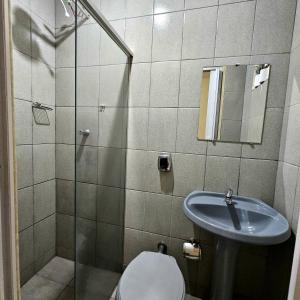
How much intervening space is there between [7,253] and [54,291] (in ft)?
4.70

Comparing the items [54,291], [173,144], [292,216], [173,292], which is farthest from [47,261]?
[292,216]

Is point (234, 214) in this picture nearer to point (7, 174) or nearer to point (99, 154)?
point (99, 154)

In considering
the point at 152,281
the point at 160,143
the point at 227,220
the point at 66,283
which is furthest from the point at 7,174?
the point at 66,283

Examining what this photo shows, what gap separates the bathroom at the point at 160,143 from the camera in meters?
1.08

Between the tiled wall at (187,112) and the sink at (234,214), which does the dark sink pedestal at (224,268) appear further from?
the tiled wall at (187,112)

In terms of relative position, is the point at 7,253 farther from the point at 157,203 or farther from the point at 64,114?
the point at 64,114

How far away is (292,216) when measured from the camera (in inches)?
39.8

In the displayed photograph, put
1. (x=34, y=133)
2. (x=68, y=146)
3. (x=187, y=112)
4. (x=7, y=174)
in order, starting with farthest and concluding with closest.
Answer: (x=68, y=146)
(x=34, y=133)
(x=187, y=112)
(x=7, y=174)

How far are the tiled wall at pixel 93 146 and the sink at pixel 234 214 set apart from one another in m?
0.58

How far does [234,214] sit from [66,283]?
1460 mm

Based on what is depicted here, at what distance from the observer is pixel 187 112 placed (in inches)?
53.9

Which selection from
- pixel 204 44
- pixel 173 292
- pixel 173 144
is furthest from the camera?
pixel 173 144

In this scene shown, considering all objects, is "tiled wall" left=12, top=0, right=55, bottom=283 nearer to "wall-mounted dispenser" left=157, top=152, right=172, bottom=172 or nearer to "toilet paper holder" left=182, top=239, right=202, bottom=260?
"wall-mounted dispenser" left=157, top=152, right=172, bottom=172

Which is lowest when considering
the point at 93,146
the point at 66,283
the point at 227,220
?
the point at 66,283
